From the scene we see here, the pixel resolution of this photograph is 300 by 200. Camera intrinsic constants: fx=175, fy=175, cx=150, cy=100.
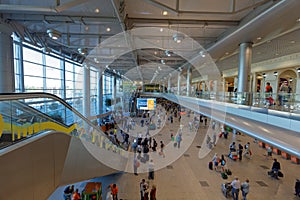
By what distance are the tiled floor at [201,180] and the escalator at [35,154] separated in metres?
1.78

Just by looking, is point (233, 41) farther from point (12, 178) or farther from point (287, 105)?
point (12, 178)

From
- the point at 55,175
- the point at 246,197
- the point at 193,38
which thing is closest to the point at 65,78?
the point at 193,38

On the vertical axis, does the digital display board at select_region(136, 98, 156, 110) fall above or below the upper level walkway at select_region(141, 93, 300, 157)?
below

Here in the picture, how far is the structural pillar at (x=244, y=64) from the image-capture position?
978 cm

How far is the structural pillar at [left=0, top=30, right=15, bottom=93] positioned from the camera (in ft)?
22.7

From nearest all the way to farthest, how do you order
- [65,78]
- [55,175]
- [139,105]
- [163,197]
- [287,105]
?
[55,175] < [287,105] < [163,197] < [65,78] < [139,105]

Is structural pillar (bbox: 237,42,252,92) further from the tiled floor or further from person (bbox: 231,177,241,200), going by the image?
person (bbox: 231,177,241,200)

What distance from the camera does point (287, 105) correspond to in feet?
19.4

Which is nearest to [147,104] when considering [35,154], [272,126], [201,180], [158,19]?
[201,180]

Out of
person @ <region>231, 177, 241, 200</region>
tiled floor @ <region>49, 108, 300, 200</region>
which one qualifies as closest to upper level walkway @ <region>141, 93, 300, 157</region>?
person @ <region>231, 177, 241, 200</region>

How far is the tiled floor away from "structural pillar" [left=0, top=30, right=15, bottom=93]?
4829mm

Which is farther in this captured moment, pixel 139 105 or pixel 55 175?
pixel 139 105

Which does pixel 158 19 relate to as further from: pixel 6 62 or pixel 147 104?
pixel 147 104

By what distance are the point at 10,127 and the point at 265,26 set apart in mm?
8930
